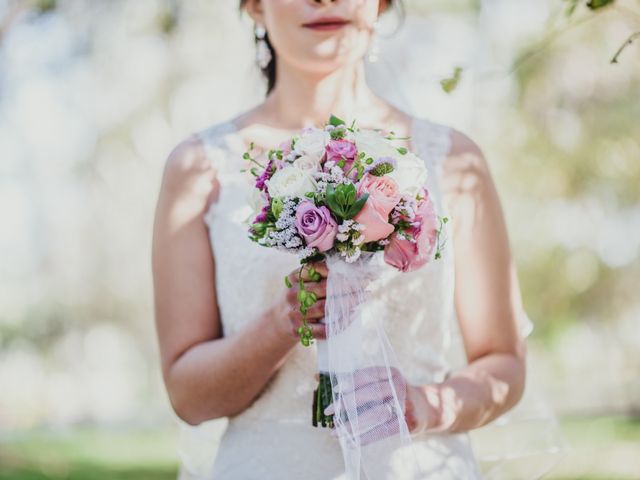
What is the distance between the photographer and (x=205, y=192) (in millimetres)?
3156

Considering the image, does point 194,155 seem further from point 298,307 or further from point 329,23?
point 298,307

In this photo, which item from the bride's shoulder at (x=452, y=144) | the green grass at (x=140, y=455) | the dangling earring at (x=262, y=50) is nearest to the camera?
the bride's shoulder at (x=452, y=144)

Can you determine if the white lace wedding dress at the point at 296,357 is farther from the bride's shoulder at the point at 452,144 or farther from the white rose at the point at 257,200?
the white rose at the point at 257,200

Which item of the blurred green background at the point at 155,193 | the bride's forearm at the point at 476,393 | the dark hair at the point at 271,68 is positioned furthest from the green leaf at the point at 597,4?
the blurred green background at the point at 155,193

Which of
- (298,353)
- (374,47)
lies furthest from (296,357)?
(374,47)

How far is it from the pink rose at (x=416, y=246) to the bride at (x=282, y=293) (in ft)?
1.47

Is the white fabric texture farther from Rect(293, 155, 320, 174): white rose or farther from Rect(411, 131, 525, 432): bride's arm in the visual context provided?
Rect(293, 155, 320, 174): white rose

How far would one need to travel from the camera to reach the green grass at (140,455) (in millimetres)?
9367

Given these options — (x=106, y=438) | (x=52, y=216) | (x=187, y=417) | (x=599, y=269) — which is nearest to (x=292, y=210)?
Answer: (x=187, y=417)

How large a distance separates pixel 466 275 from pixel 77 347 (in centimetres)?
1602

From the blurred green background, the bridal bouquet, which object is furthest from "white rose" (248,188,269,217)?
the blurred green background

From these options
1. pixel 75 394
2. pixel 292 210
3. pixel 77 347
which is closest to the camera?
pixel 292 210

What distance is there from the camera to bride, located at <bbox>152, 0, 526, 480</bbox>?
2912mm

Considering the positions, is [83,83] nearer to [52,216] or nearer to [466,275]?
[52,216]
